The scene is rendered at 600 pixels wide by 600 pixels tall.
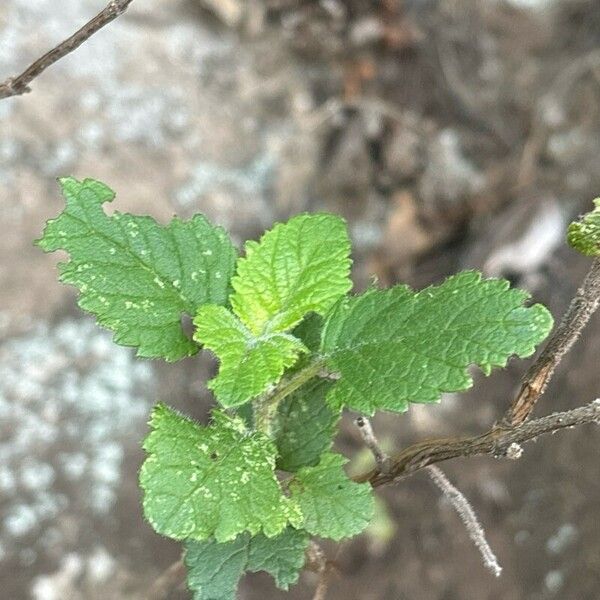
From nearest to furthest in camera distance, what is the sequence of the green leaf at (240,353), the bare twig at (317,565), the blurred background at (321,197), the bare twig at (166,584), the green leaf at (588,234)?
the green leaf at (588,234) < the green leaf at (240,353) < the bare twig at (317,565) < the bare twig at (166,584) < the blurred background at (321,197)

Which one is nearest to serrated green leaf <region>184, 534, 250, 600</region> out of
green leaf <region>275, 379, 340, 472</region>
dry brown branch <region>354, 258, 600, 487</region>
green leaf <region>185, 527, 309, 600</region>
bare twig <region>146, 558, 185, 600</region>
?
green leaf <region>185, 527, 309, 600</region>

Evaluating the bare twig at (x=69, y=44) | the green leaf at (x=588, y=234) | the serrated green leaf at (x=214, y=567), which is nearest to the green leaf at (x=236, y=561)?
the serrated green leaf at (x=214, y=567)

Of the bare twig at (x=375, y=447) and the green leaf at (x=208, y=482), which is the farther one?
the bare twig at (x=375, y=447)

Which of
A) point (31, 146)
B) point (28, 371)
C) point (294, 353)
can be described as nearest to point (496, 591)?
point (294, 353)

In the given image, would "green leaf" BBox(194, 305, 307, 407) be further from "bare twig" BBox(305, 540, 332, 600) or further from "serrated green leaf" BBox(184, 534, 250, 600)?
"bare twig" BBox(305, 540, 332, 600)

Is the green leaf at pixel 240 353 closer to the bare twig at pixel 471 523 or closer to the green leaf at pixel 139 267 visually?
the green leaf at pixel 139 267

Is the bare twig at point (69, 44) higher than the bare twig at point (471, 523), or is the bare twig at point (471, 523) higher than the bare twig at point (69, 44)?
the bare twig at point (69, 44)
